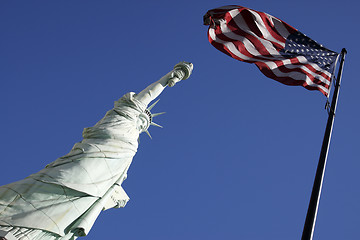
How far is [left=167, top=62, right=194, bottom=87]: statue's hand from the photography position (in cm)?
2261

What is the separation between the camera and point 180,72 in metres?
23.2

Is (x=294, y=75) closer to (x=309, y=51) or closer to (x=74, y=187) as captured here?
(x=309, y=51)

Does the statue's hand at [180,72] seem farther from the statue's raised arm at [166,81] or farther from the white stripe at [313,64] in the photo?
the white stripe at [313,64]

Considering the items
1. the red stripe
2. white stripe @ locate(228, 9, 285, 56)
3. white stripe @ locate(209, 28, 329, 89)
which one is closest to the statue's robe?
white stripe @ locate(209, 28, 329, 89)

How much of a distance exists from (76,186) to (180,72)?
11.6m

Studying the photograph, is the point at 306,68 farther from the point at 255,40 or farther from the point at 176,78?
the point at 176,78

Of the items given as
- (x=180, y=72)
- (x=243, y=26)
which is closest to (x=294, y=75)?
(x=243, y=26)

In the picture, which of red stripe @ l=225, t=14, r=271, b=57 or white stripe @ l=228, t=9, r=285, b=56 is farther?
white stripe @ l=228, t=9, r=285, b=56

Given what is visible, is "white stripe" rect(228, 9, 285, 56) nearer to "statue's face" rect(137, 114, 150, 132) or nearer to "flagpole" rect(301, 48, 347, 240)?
"flagpole" rect(301, 48, 347, 240)

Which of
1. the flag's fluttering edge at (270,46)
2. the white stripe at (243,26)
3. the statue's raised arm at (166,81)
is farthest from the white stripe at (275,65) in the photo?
the statue's raised arm at (166,81)

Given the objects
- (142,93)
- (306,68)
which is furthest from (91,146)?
(306,68)

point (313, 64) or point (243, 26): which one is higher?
point (243, 26)

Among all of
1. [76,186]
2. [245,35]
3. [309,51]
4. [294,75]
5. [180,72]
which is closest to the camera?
[76,186]

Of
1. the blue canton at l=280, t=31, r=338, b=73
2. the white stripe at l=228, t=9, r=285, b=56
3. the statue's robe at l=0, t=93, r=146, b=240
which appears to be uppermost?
the white stripe at l=228, t=9, r=285, b=56
